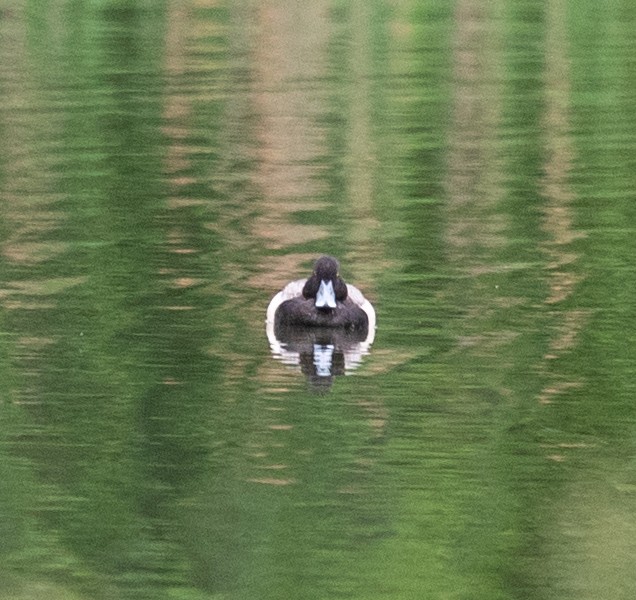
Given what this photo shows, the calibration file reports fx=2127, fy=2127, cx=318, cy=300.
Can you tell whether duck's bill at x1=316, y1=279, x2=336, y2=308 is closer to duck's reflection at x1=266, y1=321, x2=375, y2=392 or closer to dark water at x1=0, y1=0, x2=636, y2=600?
duck's reflection at x1=266, y1=321, x2=375, y2=392

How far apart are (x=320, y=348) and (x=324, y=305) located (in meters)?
0.42

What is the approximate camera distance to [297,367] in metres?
14.4

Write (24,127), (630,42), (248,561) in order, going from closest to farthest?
(248,561) < (24,127) < (630,42)

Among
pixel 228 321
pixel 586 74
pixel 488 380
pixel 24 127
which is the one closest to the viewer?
pixel 488 380

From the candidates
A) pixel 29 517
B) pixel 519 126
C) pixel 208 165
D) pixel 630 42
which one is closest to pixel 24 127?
pixel 208 165

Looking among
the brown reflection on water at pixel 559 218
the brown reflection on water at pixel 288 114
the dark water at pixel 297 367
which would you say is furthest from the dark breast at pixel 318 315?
the brown reflection on water at pixel 288 114

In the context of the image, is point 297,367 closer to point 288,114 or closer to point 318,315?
point 318,315

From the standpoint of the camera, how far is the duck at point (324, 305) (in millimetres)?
15289

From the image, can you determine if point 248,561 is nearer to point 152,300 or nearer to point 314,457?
point 314,457

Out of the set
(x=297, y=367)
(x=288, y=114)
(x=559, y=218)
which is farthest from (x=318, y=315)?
(x=288, y=114)

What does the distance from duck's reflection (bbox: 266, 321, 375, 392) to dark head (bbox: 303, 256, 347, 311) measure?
8.4 inches

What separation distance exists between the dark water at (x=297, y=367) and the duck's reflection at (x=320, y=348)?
136 millimetres

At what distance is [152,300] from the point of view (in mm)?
15844

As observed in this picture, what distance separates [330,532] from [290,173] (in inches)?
434
